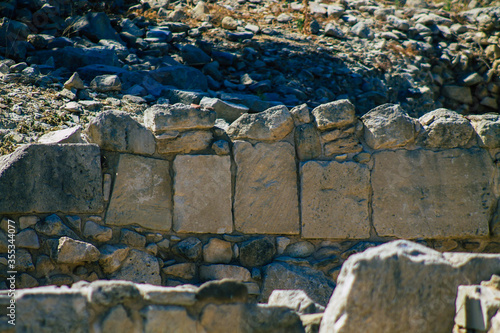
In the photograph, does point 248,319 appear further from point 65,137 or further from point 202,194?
point 65,137

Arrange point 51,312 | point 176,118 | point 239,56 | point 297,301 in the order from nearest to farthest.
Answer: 1. point 51,312
2. point 297,301
3. point 176,118
4. point 239,56

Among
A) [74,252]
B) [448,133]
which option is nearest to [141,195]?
[74,252]

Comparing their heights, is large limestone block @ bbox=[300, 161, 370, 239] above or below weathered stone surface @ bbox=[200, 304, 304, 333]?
above

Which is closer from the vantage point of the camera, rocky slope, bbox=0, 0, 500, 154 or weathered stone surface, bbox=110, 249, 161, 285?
weathered stone surface, bbox=110, 249, 161, 285

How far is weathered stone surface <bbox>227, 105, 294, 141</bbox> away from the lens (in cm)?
341

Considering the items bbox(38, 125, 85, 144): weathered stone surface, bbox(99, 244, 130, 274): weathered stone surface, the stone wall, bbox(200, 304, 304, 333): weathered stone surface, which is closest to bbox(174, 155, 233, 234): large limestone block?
the stone wall

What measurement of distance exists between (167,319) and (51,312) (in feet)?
1.44

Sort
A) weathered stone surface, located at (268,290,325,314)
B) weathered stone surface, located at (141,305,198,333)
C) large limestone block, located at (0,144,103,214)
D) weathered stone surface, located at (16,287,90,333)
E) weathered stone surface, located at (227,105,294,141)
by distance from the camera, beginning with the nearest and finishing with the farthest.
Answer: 1. weathered stone surface, located at (16,287,90,333)
2. weathered stone surface, located at (141,305,198,333)
3. weathered stone surface, located at (268,290,325,314)
4. large limestone block, located at (0,144,103,214)
5. weathered stone surface, located at (227,105,294,141)

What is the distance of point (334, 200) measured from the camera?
3.40m

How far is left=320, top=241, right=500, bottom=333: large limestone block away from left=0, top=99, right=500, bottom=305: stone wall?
142 cm

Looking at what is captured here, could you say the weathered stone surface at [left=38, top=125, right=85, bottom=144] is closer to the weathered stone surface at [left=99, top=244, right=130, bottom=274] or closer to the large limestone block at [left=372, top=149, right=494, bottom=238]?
the weathered stone surface at [left=99, top=244, right=130, bottom=274]

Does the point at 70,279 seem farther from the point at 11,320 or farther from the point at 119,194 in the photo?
the point at 11,320

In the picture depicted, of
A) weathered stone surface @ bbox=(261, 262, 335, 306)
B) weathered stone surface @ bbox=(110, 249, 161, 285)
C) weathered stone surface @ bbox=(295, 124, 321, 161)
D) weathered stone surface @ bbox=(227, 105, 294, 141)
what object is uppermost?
weathered stone surface @ bbox=(227, 105, 294, 141)

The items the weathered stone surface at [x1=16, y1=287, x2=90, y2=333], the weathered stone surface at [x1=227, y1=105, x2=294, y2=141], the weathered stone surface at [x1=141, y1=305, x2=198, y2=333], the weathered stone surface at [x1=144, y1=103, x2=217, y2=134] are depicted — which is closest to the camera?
the weathered stone surface at [x1=16, y1=287, x2=90, y2=333]
